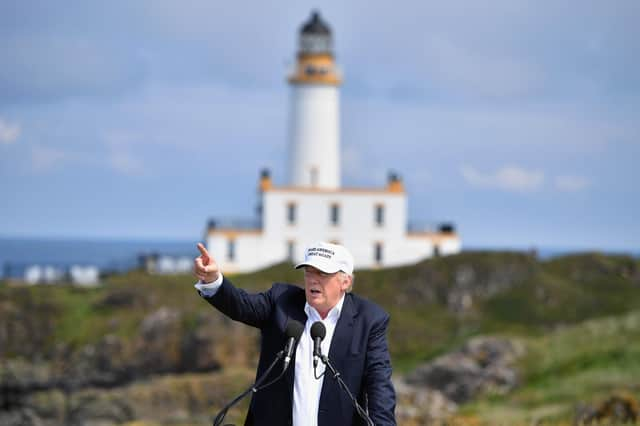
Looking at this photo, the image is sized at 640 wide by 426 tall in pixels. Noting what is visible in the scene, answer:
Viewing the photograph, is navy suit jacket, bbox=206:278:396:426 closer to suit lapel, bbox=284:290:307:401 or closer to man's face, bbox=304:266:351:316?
suit lapel, bbox=284:290:307:401

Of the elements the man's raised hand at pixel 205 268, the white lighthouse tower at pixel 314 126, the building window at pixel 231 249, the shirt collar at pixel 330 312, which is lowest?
the building window at pixel 231 249

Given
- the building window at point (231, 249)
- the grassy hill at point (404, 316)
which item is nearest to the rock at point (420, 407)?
the grassy hill at point (404, 316)

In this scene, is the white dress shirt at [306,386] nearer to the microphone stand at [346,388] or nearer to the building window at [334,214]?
the microphone stand at [346,388]

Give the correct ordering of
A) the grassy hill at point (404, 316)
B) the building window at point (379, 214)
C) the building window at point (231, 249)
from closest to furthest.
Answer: the grassy hill at point (404, 316), the building window at point (231, 249), the building window at point (379, 214)

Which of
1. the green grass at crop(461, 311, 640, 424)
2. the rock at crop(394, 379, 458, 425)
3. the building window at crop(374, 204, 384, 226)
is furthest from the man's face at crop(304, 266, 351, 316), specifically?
the building window at crop(374, 204, 384, 226)

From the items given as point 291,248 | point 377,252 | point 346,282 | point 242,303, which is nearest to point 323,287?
point 346,282

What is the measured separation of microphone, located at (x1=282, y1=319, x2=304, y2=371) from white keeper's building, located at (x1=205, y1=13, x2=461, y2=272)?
5812 centimetres

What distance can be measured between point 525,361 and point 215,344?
1351 cm

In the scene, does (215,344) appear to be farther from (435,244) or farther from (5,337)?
(435,244)

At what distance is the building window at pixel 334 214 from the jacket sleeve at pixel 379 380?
196 ft

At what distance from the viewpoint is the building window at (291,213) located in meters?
66.4

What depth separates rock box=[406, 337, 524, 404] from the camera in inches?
1156

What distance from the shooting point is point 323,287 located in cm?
704

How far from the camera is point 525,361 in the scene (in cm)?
3072
